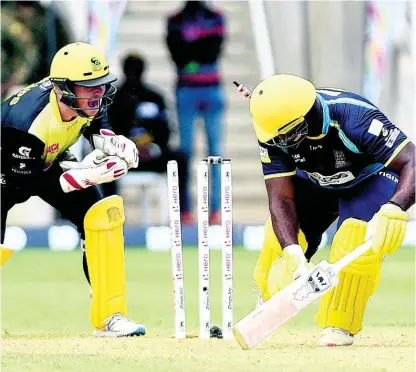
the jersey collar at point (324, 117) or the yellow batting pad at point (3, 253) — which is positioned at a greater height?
the jersey collar at point (324, 117)

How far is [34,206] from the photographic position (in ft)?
52.0

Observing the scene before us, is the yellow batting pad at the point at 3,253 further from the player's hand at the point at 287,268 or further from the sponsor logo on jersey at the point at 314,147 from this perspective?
the sponsor logo on jersey at the point at 314,147

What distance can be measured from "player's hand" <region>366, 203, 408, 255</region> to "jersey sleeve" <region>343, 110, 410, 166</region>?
398 mm

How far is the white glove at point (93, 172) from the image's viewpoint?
8.52m

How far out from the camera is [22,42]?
664 inches

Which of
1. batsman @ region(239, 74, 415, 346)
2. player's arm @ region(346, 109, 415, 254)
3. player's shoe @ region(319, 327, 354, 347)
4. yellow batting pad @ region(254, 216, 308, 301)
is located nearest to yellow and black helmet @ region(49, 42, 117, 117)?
batsman @ region(239, 74, 415, 346)

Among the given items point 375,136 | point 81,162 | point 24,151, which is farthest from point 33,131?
point 375,136

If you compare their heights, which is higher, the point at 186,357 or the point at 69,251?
the point at 186,357

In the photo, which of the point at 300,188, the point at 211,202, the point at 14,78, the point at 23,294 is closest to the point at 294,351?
the point at 300,188

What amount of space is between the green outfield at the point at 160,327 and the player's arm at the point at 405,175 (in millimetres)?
844

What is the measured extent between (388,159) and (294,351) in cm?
126

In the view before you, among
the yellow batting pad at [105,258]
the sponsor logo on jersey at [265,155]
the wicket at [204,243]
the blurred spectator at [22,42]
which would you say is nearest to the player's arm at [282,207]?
the sponsor logo on jersey at [265,155]

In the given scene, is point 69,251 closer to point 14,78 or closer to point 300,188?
point 14,78

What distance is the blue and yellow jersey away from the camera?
25.7ft
